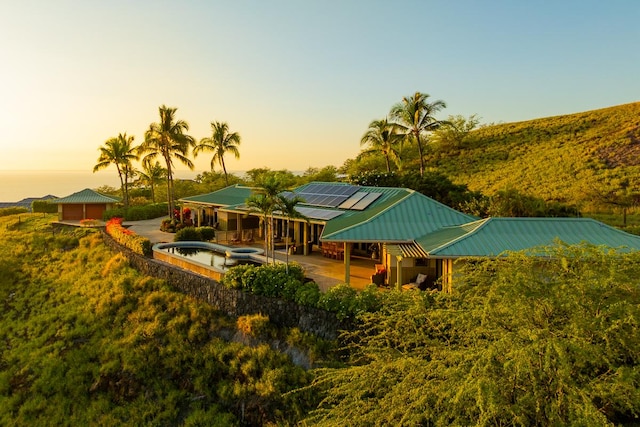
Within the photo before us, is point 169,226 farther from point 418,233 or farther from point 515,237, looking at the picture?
point 515,237

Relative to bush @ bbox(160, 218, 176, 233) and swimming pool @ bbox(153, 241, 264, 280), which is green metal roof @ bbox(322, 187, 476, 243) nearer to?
swimming pool @ bbox(153, 241, 264, 280)

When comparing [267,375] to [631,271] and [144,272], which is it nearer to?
[631,271]

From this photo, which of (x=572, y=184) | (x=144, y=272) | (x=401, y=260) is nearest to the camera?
(x=401, y=260)

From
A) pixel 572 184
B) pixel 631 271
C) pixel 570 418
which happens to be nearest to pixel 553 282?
pixel 631 271

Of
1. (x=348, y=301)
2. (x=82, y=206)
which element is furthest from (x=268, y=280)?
(x=82, y=206)

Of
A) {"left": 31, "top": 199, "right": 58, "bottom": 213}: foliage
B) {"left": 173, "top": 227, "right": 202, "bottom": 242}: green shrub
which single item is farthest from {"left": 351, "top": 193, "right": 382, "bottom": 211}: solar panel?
{"left": 31, "top": 199, "right": 58, "bottom": 213}: foliage

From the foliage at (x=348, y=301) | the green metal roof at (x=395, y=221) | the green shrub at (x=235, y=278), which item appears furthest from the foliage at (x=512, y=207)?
the green shrub at (x=235, y=278)

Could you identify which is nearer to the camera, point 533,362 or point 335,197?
point 533,362
